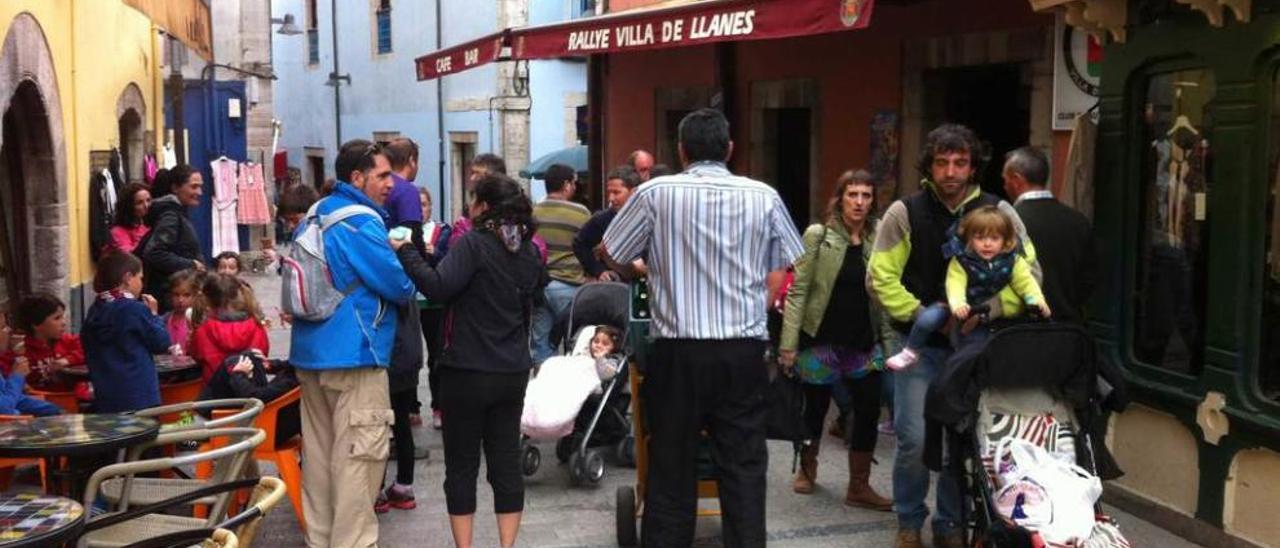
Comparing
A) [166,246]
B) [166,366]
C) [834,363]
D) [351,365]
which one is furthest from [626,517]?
[166,246]

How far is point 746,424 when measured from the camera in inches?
198

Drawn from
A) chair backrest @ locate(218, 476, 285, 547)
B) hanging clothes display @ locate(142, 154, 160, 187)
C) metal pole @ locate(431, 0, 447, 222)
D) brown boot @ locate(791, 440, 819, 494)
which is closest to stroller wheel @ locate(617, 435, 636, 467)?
brown boot @ locate(791, 440, 819, 494)

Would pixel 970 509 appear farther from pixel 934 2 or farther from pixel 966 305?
pixel 934 2

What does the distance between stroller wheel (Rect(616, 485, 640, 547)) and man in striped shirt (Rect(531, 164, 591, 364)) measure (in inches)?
94.7

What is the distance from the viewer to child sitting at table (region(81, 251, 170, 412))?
6074 millimetres

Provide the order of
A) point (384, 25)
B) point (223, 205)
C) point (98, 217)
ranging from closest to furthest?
point (98, 217)
point (223, 205)
point (384, 25)

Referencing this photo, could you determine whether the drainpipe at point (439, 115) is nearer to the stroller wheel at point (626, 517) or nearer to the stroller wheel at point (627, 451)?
the stroller wheel at point (627, 451)

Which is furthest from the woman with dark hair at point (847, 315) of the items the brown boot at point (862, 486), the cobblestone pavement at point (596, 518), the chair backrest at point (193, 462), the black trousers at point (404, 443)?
the chair backrest at point (193, 462)

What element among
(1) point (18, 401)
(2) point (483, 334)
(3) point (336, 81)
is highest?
(3) point (336, 81)

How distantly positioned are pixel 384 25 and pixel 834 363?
23.8 meters

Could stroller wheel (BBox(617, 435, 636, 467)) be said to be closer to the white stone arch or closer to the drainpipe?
the white stone arch

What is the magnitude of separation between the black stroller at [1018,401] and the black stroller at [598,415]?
192cm

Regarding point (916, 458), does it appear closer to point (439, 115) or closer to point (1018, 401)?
point (1018, 401)

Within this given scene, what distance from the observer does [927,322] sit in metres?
5.66
